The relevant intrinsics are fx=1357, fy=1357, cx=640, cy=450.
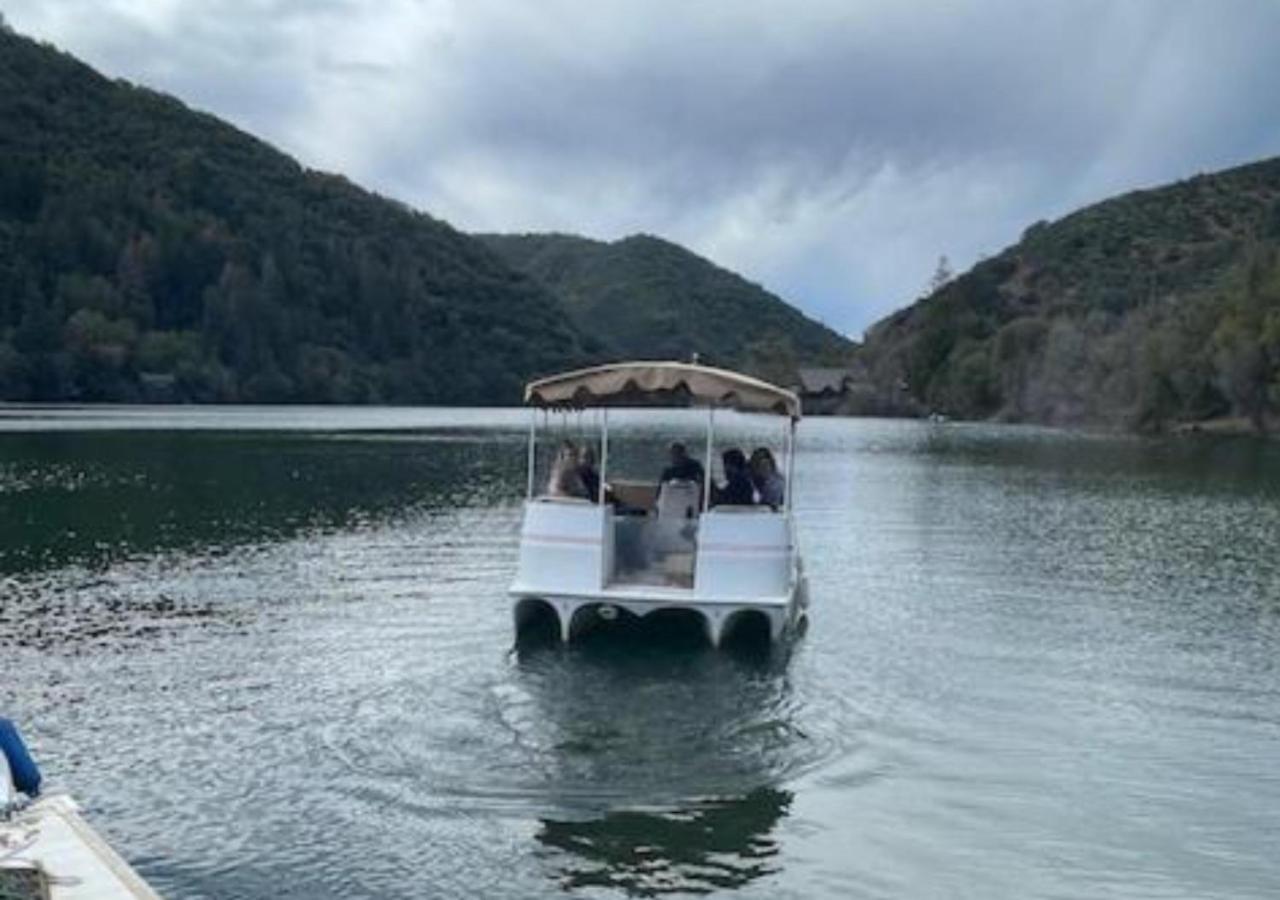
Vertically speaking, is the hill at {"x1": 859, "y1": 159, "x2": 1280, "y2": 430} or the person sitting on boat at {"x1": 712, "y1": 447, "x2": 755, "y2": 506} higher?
the hill at {"x1": 859, "y1": 159, "x2": 1280, "y2": 430}

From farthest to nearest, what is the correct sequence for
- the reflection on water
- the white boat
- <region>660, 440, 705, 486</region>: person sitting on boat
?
<region>660, 440, 705, 486</region>: person sitting on boat → the white boat → the reflection on water

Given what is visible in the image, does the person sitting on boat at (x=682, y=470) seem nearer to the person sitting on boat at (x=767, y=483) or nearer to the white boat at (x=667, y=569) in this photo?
the person sitting on boat at (x=767, y=483)

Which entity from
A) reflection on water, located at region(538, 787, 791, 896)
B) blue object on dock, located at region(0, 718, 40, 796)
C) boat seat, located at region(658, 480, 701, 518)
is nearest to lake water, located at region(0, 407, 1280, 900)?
reflection on water, located at region(538, 787, 791, 896)

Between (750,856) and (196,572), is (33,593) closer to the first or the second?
(196,572)

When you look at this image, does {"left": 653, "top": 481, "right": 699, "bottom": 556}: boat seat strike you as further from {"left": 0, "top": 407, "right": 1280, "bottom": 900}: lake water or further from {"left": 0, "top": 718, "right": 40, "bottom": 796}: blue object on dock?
{"left": 0, "top": 718, "right": 40, "bottom": 796}: blue object on dock

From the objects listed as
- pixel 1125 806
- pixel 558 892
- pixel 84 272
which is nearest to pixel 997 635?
pixel 1125 806

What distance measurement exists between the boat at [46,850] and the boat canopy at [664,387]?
12.3m

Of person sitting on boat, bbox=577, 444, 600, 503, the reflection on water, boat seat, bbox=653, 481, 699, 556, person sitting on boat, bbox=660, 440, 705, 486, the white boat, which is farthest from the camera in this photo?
person sitting on boat, bbox=660, 440, 705, 486

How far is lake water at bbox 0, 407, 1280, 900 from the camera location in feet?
41.6

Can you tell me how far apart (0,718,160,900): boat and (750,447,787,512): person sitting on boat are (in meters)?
15.0

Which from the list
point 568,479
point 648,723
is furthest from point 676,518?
point 648,723

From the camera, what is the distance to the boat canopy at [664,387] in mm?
22406

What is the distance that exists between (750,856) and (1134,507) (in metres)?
42.6

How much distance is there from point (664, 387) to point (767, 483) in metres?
3.03
